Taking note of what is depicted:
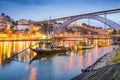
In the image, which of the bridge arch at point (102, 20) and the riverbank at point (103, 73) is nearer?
the riverbank at point (103, 73)

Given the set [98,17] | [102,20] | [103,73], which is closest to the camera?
[103,73]

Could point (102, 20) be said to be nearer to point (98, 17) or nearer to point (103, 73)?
point (98, 17)

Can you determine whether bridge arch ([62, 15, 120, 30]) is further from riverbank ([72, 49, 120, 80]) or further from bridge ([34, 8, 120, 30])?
riverbank ([72, 49, 120, 80])

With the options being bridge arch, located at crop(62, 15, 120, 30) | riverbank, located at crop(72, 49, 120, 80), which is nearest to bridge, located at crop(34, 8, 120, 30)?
bridge arch, located at crop(62, 15, 120, 30)

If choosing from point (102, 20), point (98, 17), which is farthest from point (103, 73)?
point (98, 17)

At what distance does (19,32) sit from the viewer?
127 metres

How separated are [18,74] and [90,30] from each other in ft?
325

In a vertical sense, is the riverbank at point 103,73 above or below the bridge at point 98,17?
below

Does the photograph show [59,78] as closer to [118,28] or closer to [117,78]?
[117,78]

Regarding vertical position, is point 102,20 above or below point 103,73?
above

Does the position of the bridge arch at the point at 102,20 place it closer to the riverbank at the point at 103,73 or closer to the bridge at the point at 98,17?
the bridge at the point at 98,17

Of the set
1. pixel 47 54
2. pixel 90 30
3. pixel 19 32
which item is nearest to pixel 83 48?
pixel 47 54

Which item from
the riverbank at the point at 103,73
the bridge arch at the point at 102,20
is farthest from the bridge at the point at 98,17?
the riverbank at the point at 103,73

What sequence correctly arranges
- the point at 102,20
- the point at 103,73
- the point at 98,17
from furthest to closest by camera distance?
1. the point at 98,17
2. the point at 102,20
3. the point at 103,73
